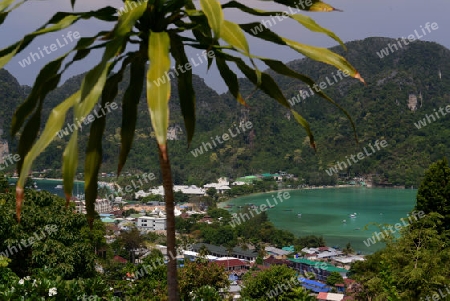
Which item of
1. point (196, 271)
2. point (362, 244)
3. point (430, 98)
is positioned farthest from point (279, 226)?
point (430, 98)

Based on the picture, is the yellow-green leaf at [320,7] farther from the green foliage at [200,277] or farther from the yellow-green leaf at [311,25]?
the green foliage at [200,277]

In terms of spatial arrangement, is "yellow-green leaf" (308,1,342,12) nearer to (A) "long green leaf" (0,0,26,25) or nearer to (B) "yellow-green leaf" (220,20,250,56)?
(B) "yellow-green leaf" (220,20,250,56)

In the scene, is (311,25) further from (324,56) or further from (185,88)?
(185,88)

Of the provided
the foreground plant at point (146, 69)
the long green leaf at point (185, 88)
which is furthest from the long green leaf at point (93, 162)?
the long green leaf at point (185, 88)

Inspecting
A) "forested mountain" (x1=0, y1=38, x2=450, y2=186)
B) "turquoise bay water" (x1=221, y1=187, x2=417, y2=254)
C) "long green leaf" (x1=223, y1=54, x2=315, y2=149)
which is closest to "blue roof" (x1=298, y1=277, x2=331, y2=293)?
"turquoise bay water" (x1=221, y1=187, x2=417, y2=254)

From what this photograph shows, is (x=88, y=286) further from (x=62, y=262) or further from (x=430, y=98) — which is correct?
(x=430, y=98)
